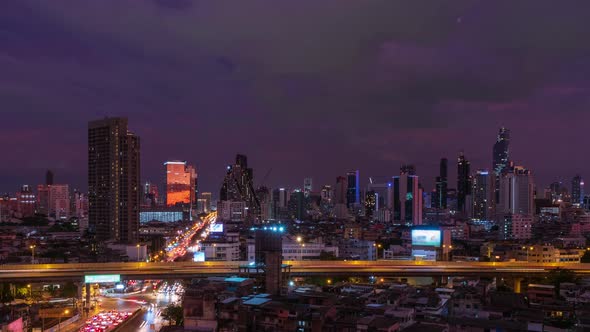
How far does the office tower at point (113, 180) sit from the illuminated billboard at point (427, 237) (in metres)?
20.3

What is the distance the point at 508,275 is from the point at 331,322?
33.9 feet

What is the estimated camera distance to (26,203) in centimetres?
7375

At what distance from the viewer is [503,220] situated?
145 feet

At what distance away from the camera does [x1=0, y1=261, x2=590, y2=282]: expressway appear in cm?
1789

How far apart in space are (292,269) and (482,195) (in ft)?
200

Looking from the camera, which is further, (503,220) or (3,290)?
(503,220)

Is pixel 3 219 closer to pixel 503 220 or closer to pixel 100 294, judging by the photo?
pixel 100 294

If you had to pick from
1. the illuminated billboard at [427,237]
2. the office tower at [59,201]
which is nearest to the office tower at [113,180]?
the illuminated billboard at [427,237]

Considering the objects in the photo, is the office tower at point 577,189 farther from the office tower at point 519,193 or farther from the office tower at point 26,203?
the office tower at point 26,203

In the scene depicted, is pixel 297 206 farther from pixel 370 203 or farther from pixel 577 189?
pixel 577 189

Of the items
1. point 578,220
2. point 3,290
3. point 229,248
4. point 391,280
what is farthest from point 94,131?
point 578,220

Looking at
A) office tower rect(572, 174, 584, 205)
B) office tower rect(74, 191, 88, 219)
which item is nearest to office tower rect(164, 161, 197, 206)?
office tower rect(74, 191, 88, 219)

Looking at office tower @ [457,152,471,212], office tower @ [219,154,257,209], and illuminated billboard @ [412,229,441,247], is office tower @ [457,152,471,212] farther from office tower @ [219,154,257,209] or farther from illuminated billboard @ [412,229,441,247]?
illuminated billboard @ [412,229,441,247]

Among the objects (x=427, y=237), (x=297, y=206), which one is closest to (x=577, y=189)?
(x=297, y=206)
